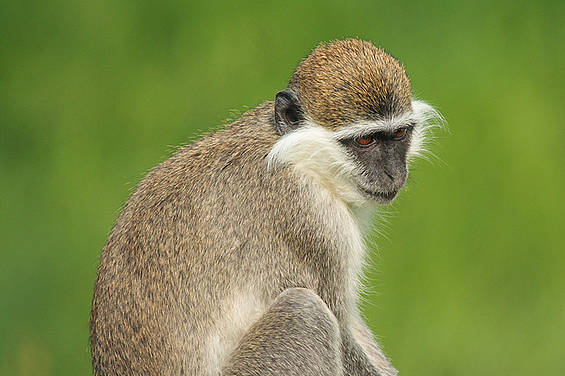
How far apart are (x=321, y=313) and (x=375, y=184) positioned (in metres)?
0.94

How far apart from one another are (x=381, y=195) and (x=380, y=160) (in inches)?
9.7

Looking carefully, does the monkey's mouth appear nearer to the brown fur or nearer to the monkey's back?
the monkey's back

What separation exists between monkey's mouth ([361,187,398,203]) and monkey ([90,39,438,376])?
13 mm

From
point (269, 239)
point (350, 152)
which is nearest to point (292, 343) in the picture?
point (269, 239)

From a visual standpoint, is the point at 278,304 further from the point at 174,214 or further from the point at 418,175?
the point at 418,175

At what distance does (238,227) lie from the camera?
7.08 meters

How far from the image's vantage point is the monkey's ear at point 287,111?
274 inches

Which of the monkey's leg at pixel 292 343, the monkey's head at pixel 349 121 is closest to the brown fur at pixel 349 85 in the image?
the monkey's head at pixel 349 121

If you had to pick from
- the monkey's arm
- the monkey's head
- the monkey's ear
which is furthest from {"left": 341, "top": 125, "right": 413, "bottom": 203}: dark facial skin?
the monkey's arm

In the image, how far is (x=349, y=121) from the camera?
6844 millimetres

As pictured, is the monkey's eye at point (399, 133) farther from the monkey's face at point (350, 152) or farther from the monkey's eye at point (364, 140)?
the monkey's eye at point (364, 140)

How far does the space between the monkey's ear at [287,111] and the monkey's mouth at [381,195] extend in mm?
648

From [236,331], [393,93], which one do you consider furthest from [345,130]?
[236,331]

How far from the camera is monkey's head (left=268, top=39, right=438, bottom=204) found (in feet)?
22.4
